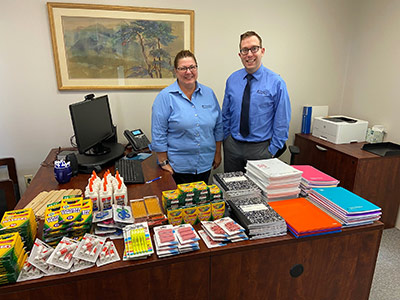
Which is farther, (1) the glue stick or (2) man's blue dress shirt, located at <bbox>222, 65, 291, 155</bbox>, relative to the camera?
(2) man's blue dress shirt, located at <bbox>222, 65, 291, 155</bbox>

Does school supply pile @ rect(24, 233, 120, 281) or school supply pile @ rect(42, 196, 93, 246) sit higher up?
school supply pile @ rect(42, 196, 93, 246)

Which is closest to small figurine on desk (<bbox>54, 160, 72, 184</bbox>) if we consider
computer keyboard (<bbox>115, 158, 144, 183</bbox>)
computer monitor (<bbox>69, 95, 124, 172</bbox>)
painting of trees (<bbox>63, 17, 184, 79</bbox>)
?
computer monitor (<bbox>69, 95, 124, 172</bbox>)

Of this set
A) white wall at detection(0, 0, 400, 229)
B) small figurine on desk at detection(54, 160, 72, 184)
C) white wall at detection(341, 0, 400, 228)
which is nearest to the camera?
small figurine on desk at detection(54, 160, 72, 184)

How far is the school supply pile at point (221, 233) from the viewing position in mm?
1237

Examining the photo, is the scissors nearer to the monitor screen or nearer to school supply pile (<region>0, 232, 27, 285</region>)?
school supply pile (<region>0, 232, 27, 285</region>)

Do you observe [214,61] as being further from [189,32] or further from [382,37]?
[382,37]

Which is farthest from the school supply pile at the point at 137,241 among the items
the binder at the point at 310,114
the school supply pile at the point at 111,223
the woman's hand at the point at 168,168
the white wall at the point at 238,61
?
the binder at the point at 310,114

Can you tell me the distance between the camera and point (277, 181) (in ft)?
5.01

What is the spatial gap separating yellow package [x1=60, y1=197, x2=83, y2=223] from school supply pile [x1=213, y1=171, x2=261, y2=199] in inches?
28.9

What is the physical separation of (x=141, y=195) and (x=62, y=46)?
171 centimetres

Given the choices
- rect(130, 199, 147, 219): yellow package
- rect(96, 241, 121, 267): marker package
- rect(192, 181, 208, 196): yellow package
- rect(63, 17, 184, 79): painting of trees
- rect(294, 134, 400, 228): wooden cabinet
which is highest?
rect(63, 17, 184, 79): painting of trees

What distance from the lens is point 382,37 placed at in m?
2.87

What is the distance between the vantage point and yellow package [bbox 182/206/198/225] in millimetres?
1343

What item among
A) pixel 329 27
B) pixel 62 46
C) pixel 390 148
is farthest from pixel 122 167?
pixel 329 27
